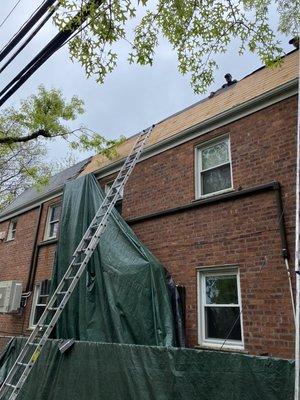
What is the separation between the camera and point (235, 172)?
23.7 ft

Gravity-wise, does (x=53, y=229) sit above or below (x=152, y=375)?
above

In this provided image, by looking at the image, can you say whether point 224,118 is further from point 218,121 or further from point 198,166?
point 198,166

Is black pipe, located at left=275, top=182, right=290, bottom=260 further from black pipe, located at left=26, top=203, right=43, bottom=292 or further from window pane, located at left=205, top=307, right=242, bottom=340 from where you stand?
black pipe, located at left=26, top=203, right=43, bottom=292

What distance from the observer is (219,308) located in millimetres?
6574

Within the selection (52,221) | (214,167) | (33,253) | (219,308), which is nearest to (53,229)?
(52,221)

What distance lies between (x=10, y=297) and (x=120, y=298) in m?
5.33

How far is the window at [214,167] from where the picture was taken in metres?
7.57

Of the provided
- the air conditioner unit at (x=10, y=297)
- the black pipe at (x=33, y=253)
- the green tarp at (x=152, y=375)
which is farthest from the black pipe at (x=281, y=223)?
the air conditioner unit at (x=10, y=297)

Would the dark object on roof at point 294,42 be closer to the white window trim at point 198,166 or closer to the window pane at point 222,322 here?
the white window trim at point 198,166

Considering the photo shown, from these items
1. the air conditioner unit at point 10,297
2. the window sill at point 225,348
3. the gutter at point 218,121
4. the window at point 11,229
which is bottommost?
the window sill at point 225,348

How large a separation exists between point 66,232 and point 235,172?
478cm

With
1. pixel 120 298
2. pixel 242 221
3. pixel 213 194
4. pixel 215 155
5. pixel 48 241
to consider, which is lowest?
pixel 120 298

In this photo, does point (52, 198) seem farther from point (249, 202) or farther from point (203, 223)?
point (249, 202)

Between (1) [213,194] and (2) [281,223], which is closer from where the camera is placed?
(2) [281,223]
